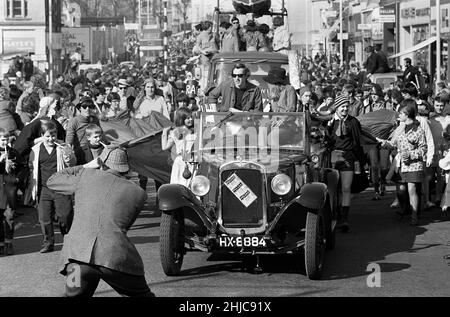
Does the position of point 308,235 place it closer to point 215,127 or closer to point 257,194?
point 257,194

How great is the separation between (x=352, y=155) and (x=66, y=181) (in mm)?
7919

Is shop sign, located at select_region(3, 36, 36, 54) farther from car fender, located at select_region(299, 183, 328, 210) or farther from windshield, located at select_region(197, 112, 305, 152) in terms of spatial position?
car fender, located at select_region(299, 183, 328, 210)

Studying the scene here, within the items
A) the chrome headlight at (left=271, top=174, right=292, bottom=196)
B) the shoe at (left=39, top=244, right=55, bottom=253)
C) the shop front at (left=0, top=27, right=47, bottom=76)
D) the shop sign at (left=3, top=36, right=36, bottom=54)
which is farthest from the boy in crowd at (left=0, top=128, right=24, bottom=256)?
the shop sign at (left=3, top=36, right=36, bottom=54)

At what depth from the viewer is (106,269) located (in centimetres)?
845

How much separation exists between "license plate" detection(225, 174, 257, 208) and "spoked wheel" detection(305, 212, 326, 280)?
27.8 inches

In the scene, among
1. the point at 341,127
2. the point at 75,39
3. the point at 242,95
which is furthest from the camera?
the point at 75,39

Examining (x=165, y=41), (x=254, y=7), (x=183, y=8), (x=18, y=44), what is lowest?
(x=254, y=7)

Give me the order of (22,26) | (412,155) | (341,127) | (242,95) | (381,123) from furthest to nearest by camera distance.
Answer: (22,26)
(381,123)
(412,155)
(341,127)
(242,95)

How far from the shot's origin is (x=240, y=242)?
40.3 ft

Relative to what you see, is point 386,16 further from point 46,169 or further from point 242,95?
point 46,169

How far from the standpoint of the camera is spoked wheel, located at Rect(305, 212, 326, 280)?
12094 millimetres

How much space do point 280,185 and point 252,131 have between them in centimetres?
119

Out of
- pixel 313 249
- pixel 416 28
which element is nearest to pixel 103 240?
pixel 313 249
